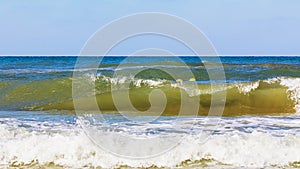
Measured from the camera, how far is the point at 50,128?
760cm

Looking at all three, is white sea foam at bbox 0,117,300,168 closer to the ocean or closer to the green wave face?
the ocean

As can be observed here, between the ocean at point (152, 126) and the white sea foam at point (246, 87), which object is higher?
the white sea foam at point (246, 87)

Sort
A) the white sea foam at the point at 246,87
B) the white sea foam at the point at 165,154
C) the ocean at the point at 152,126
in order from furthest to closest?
the white sea foam at the point at 246,87, the ocean at the point at 152,126, the white sea foam at the point at 165,154

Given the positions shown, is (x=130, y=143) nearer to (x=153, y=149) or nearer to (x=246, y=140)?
(x=153, y=149)

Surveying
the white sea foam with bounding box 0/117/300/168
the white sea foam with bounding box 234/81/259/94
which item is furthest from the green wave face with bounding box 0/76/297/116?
the white sea foam with bounding box 0/117/300/168

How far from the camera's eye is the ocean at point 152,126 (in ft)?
20.1

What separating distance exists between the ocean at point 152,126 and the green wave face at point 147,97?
27 mm

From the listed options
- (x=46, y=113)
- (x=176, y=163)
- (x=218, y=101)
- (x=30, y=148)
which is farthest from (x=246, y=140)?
(x=218, y=101)

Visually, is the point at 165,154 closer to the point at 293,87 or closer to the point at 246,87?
the point at 246,87

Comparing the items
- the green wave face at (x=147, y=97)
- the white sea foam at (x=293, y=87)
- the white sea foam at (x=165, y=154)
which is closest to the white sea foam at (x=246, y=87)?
the green wave face at (x=147, y=97)

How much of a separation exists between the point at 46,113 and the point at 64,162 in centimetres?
420

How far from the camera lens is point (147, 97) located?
1310 centimetres

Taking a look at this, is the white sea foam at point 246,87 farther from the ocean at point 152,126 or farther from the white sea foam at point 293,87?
the white sea foam at point 293,87

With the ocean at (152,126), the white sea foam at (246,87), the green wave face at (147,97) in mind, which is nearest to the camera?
the ocean at (152,126)
